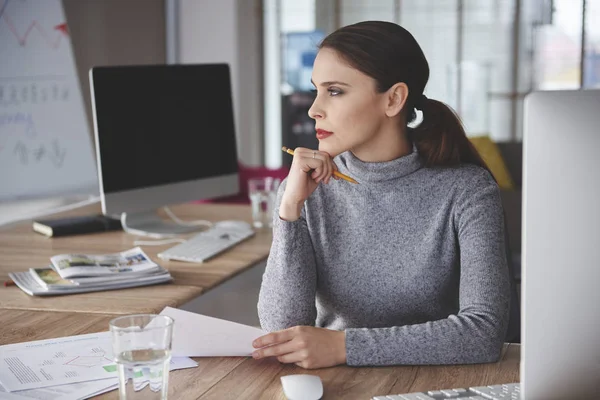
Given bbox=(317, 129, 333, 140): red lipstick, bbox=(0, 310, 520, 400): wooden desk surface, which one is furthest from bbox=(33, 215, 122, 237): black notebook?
bbox=(0, 310, 520, 400): wooden desk surface

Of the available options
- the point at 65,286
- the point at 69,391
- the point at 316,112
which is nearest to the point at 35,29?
the point at 65,286

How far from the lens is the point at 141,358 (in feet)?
3.88

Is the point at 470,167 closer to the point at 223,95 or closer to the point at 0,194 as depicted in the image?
the point at 223,95

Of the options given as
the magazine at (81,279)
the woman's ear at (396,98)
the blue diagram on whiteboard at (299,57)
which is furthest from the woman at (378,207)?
the blue diagram on whiteboard at (299,57)

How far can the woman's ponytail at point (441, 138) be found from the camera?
1791mm

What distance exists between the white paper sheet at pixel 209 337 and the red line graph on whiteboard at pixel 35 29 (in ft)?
7.76

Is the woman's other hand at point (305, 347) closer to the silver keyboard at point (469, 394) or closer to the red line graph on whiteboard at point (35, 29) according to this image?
the silver keyboard at point (469, 394)

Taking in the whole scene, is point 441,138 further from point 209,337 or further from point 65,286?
point 65,286

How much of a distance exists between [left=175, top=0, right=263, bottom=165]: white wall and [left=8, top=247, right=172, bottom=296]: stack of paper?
3.18 metres

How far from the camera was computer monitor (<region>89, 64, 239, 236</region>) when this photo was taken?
2.53 m

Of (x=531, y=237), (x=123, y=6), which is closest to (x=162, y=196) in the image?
(x=531, y=237)

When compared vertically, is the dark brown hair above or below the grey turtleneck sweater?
above

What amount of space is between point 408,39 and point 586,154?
82 centimetres

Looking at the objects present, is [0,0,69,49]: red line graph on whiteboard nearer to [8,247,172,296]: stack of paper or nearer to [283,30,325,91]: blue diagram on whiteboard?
[8,247,172,296]: stack of paper
